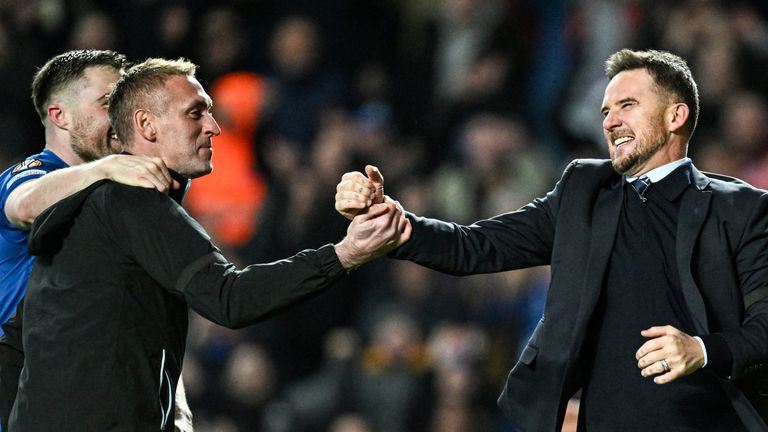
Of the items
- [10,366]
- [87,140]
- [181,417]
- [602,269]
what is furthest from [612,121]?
[10,366]

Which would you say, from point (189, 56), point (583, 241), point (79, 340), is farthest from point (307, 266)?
point (189, 56)

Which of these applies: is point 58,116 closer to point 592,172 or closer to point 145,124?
point 145,124

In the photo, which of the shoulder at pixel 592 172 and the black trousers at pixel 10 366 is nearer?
the black trousers at pixel 10 366

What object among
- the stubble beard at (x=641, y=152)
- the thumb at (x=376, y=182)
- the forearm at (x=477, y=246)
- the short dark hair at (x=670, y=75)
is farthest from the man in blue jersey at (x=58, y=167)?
the short dark hair at (x=670, y=75)

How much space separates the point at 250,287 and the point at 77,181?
0.67 meters

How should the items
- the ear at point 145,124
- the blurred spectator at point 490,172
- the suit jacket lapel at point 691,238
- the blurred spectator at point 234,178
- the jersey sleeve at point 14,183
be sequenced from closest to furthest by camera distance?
1. the ear at point 145,124
2. the suit jacket lapel at point 691,238
3. the jersey sleeve at point 14,183
4. the blurred spectator at point 490,172
5. the blurred spectator at point 234,178

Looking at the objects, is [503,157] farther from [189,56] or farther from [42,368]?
[42,368]

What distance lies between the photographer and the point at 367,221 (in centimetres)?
306

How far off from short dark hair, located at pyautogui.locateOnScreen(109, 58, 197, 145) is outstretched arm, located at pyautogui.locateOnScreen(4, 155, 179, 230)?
0.14 m

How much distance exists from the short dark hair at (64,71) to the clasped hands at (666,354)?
2.13 m

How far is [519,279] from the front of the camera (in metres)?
5.66

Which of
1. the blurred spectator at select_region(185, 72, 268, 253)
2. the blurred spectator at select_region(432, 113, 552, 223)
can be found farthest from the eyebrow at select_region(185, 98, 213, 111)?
the blurred spectator at select_region(185, 72, 268, 253)

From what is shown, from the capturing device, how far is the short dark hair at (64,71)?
388 cm

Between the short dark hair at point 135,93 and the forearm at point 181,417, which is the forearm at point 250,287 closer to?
the short dark hair at point 135,93
